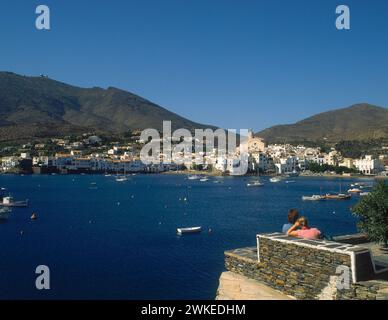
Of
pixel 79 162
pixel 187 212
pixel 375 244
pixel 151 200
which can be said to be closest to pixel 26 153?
pixel 79 162

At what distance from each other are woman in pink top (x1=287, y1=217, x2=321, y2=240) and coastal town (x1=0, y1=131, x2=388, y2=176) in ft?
288

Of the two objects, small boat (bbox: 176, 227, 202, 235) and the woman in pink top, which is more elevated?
the woman in pink top

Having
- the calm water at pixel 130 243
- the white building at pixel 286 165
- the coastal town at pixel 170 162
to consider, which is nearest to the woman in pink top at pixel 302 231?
the calm water at pixel 130 243

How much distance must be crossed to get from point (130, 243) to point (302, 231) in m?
16.1

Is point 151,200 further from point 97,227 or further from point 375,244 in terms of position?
point 375,244

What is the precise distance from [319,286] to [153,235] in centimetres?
1929

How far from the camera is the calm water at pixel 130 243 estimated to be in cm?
1411

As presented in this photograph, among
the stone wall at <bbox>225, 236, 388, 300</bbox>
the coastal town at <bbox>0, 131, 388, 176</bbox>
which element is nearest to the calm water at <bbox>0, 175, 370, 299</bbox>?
the stone wall at <bbox>225, 236, 388, 300</bbox>

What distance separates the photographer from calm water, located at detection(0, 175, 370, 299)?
14.1 m

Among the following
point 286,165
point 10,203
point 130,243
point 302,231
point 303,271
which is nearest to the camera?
point 303,271

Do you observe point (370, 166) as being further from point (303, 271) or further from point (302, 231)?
point (303, 271)

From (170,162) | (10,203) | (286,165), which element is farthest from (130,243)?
(170,162)

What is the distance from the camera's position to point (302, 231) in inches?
285

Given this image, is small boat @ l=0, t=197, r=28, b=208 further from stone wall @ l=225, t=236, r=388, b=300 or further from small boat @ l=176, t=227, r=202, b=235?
stone wall @ l=225, t=236, r=388, b=300
